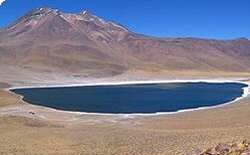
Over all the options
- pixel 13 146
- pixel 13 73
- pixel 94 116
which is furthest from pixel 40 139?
pixel 13 73

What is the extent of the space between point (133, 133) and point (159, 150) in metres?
8.05

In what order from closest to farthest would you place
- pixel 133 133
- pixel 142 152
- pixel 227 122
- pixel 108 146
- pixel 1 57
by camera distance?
pixel 142 152
pixel 108 146
pixel 133 133
pixel 227 122
pixel 1 57

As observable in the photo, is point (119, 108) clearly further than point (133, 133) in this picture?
Yes

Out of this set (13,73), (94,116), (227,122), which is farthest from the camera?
(13,73)

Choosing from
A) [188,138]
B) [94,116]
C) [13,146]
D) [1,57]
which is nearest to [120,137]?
[188,138]

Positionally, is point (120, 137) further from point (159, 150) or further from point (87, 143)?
point (159, 150)

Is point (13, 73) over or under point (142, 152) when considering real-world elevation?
over

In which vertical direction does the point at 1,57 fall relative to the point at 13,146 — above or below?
above

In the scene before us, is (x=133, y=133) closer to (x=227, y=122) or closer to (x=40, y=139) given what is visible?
(x=40, y=139)

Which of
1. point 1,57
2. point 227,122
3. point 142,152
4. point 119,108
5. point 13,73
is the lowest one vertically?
point 142,152

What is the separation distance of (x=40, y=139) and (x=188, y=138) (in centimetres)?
954

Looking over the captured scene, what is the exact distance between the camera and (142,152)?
93.4 ft

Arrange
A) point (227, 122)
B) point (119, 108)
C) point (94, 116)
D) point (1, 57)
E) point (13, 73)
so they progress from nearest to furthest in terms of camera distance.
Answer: point (227, 122) < point (94, 116) < point (119, 108) < point (13, 73) < point (1, 57)

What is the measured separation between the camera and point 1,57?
198375 millimetres
